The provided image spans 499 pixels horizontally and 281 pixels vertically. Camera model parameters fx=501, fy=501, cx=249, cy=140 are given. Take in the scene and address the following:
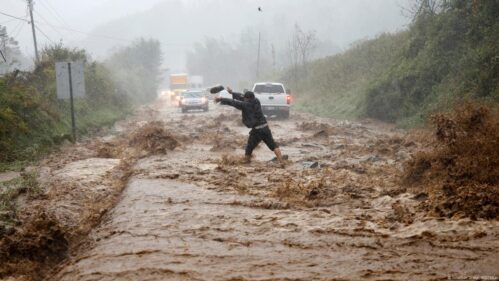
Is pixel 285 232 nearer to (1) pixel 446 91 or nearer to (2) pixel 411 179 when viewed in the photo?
(2) pixel 411 179

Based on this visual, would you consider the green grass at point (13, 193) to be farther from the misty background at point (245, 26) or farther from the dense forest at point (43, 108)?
the misty background at point (245, 26)

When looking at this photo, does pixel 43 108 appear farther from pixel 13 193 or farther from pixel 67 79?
pixel 13 193

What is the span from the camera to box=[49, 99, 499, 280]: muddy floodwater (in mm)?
4898

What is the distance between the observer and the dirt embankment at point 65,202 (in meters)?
5.65

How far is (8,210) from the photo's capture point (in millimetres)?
6977

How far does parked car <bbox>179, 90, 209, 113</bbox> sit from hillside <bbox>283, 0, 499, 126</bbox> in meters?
7.22

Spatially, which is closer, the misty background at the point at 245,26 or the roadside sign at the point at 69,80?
the roadside sign at the point at 69,80

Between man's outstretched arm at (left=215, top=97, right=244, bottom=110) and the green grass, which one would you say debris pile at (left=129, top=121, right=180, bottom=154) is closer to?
man's outstretched arm at (left=215, top=97, right=244, bottom=110)

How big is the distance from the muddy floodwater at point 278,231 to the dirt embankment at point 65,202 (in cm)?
25

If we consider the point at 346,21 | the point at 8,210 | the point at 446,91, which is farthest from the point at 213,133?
the point at 346,21

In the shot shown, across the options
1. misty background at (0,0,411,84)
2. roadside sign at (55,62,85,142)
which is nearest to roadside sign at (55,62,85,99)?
roadside sign at (55,62,85,142)

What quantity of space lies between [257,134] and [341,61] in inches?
1121

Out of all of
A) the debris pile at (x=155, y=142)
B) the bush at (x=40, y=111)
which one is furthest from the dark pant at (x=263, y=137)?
the bush at (x=40, y=111)

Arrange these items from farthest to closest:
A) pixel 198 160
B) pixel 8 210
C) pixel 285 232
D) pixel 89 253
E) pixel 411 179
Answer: pixel 198 160, pixel 411 179, pixel 8 210, pixel 285 232, pixel 89 253
